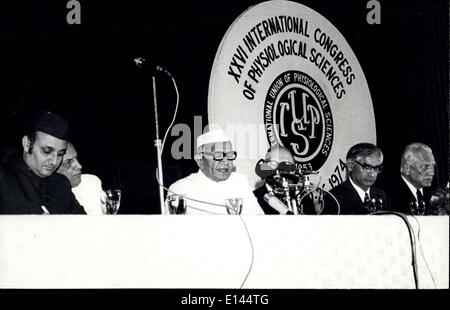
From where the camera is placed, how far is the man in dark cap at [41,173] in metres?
2.36

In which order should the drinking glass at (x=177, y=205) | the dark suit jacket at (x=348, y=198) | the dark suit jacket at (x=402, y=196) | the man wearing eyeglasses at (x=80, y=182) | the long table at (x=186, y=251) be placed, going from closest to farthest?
the long table at (x=186, y=251) → the drinking glass at (x=177, y=205) → the man wearing eyeglasses at (x=80, y=182) → the dark suit jacket at (x=348, y=198) → the dark suit jacket at (x=402, y=196)

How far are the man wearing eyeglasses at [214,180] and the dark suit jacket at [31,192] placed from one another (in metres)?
0.55

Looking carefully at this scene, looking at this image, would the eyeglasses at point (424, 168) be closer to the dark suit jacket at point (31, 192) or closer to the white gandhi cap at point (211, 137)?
the white gandhi cap at point (211, 137)

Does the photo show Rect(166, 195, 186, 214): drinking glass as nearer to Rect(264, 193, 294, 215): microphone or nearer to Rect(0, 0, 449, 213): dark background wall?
Rect(264, 193, 294, 215): microphone

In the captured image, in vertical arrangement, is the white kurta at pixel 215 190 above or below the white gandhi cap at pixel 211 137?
below

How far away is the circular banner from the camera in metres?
2.98

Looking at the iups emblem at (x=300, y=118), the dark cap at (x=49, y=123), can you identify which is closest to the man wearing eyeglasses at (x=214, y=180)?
the iups emblem at (x=300, y=118)

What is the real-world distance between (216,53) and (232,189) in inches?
27.6

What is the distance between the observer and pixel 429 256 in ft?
5.66

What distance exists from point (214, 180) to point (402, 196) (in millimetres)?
1253

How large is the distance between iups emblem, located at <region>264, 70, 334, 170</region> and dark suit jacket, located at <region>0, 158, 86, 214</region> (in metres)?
1.14

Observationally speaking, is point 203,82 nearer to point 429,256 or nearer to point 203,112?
point 203,112

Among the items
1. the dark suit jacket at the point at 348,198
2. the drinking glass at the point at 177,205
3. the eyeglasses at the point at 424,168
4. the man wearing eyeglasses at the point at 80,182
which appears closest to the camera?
the drinking glass at the point at 177,205

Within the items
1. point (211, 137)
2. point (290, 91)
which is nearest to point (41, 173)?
point (211, 137)
